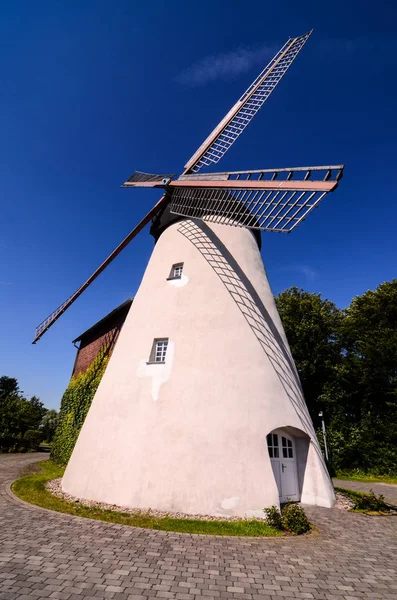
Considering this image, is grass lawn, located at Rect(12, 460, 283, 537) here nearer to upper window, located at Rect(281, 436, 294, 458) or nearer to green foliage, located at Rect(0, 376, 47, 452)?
upper window, located at Rect(281, 436, 294, 458)

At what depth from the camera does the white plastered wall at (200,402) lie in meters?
7.55

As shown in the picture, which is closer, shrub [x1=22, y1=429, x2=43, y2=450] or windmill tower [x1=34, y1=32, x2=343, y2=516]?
windmill tower [x1=34, y1=32, x2=343, y2=516]

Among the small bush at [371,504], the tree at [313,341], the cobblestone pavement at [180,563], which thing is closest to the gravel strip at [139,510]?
the small bush at [371,504]

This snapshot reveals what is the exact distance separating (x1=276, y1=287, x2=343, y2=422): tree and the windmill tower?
15432 mm

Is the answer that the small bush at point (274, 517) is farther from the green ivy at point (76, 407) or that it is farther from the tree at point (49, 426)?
the tree at point (49, 426)

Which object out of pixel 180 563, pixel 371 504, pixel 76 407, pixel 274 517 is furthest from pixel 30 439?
pixel 371 504

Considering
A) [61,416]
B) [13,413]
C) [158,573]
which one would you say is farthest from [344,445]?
[13,413]

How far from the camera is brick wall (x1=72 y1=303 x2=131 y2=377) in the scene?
1599 centimetres

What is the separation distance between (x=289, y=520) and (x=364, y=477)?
51.9ft

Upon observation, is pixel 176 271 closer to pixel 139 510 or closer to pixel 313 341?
pixel 139 510

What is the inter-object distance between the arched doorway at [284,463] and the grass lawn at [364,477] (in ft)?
37.8

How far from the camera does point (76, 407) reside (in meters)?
16.2

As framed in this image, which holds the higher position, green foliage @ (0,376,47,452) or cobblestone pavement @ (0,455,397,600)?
green foliage @ (0,376,47,452)

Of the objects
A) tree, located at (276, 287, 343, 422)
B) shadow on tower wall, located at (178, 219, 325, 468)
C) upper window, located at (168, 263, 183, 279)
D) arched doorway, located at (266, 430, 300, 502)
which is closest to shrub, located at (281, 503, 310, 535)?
arched doorway, located at (266, 430, 300, 502)
